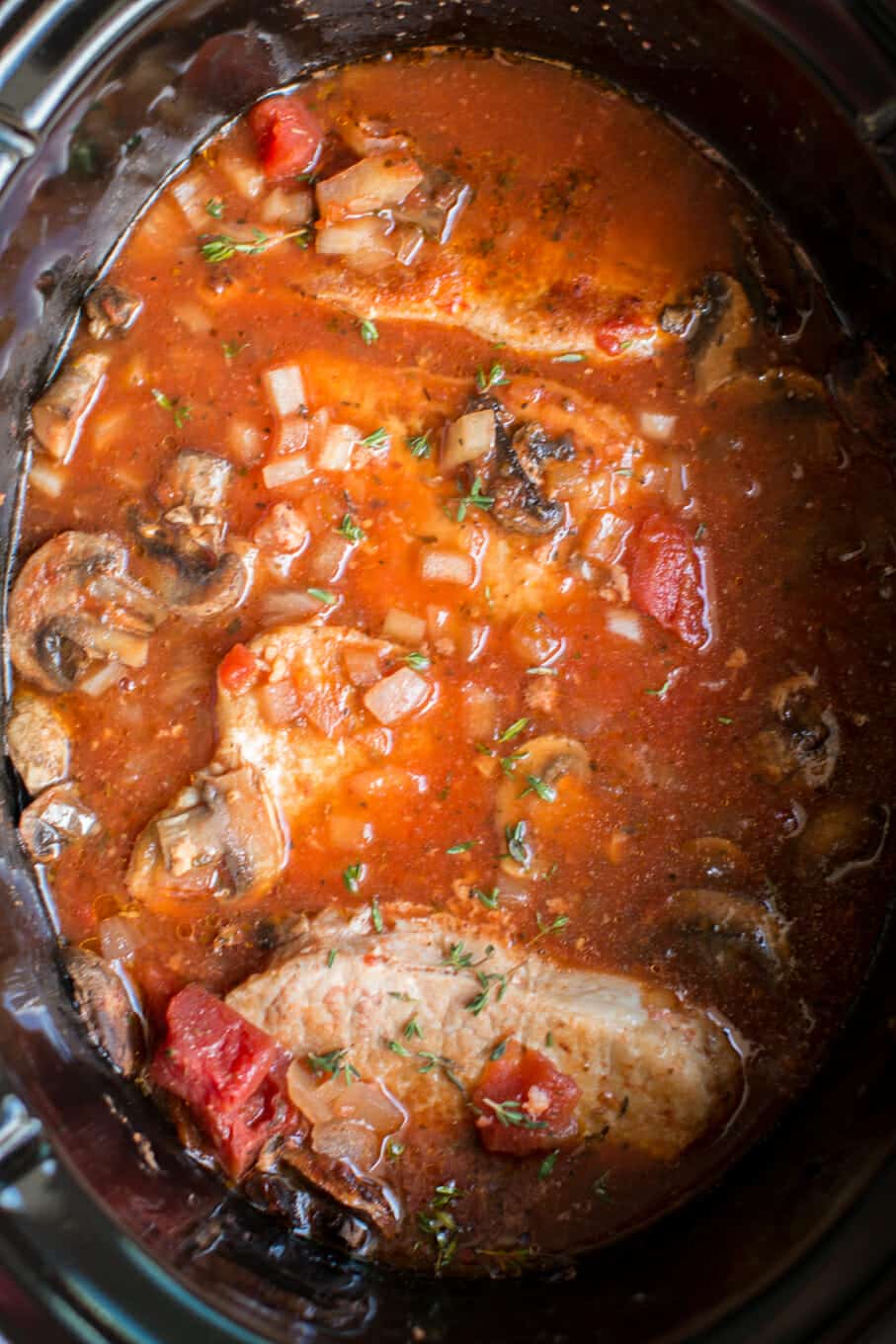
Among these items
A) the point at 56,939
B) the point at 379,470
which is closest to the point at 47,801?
the point at 56,939

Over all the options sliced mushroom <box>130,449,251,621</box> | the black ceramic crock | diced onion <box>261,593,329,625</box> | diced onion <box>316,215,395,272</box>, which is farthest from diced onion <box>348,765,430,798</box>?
diced onion <box>316,215,395,272</box>

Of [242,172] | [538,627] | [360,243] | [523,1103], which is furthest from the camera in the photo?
[242,172]

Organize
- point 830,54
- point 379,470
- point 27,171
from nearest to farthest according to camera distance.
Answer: point 830,54, point 27,171, point 379,470

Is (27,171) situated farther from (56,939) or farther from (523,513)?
(56,939)

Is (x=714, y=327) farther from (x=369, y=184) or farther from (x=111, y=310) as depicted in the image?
Answer: (x=111, y=310)

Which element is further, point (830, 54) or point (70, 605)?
point (70, 605)

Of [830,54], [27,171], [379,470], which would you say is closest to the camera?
[830,54]

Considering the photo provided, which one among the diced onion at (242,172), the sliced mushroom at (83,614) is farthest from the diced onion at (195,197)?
the sliced mushroom at (83,614)

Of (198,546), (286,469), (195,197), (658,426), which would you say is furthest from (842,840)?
(195,197)
